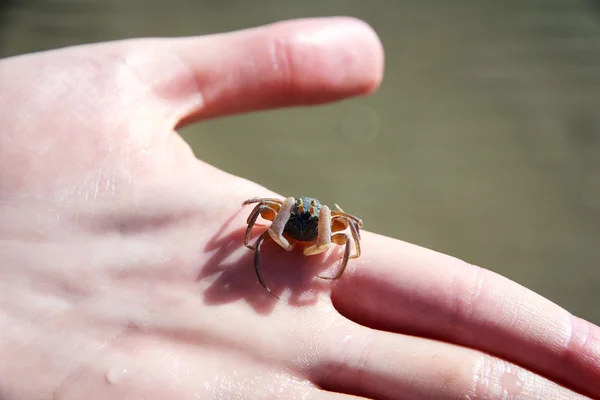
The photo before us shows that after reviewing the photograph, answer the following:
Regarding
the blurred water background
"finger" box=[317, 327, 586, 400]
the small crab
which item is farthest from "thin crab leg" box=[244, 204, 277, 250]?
the blurred water background

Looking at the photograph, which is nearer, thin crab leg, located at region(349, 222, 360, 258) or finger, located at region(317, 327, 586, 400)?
finger, located at region(317, 327, 586, 400)

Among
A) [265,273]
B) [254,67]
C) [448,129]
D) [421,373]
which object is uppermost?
[254,67]

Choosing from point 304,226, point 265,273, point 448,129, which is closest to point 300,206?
point 304,226

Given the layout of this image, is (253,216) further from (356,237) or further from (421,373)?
(421,373)

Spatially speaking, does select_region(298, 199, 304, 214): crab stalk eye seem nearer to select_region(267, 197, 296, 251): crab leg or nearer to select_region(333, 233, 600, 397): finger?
select_region(267, 197, 296, 251): crab leg

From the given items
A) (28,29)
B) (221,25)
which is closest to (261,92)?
(221,25)

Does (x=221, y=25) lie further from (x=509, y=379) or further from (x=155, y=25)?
(x=509, y=379)

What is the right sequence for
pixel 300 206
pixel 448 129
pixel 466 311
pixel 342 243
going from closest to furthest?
pixel 466 311 < pixel 342 243 < pixel 300 206 < pixel 448 129
